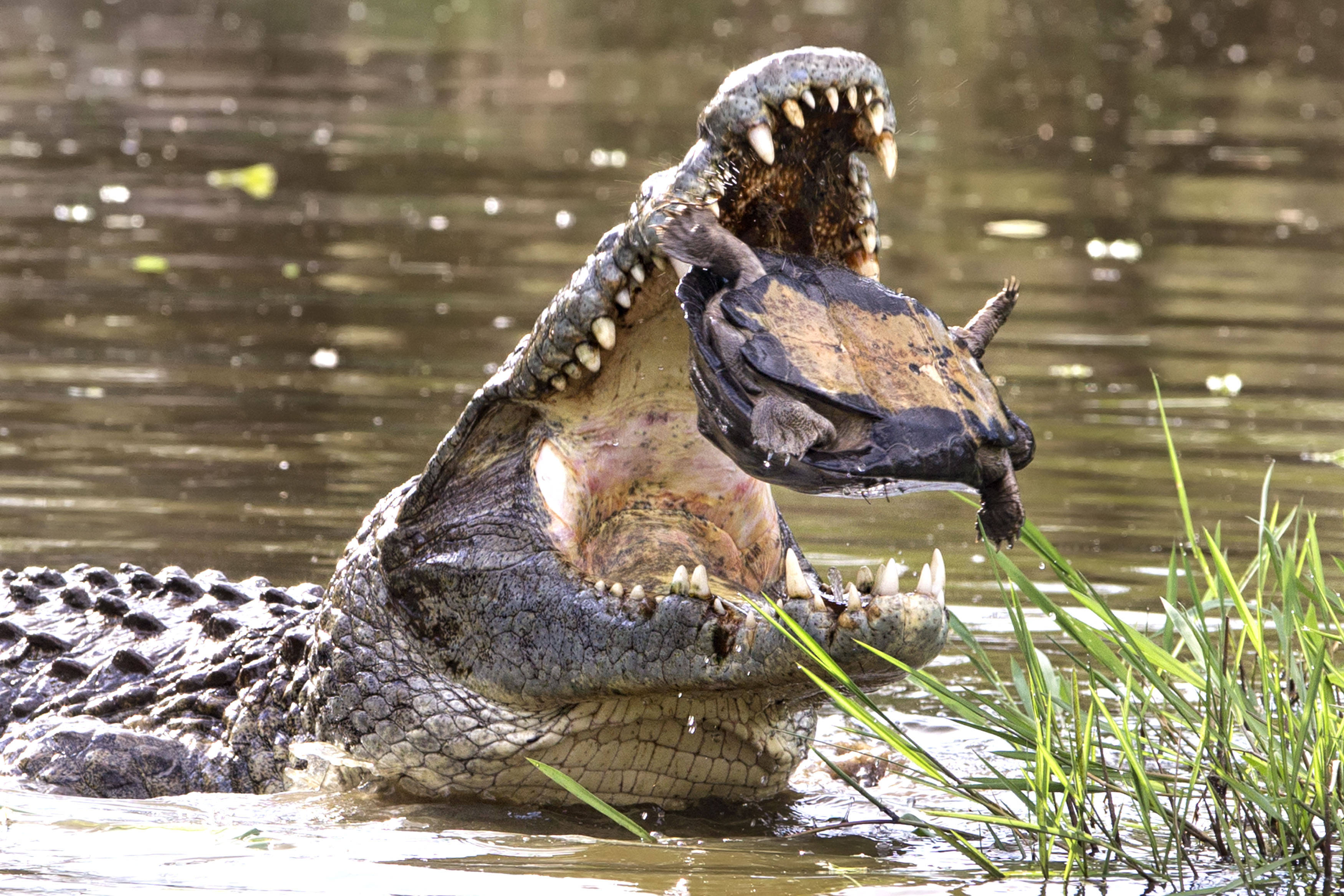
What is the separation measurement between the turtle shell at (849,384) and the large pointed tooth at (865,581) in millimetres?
213

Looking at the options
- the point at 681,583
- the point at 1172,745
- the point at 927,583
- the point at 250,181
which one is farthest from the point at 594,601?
the point at 250,181

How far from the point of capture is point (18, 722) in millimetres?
4133

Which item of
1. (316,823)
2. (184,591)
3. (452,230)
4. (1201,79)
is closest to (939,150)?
(452,230)

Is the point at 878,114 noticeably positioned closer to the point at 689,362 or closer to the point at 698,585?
the point at 689,362

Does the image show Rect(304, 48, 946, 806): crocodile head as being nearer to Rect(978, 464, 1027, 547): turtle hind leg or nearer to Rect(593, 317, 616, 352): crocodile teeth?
Rect(593, 317, 616, 352): crocodile teeth

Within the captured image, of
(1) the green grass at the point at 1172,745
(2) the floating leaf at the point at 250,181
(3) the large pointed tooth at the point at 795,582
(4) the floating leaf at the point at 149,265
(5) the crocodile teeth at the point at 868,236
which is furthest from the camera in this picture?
(2) the floating leaf at the point at 250,181

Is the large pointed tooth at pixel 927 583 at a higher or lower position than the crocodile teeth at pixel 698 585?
higher

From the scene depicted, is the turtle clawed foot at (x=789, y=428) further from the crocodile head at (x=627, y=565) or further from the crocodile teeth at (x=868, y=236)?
the crocodile teeth at (x=868, y=236)

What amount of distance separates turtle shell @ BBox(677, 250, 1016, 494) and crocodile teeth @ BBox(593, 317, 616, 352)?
0.17 metres

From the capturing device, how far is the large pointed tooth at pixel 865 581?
3.17 m

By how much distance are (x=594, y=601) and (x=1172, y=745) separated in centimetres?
102

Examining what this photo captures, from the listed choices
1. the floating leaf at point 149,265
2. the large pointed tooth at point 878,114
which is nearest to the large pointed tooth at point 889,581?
the large pointed tooth at point 878,114

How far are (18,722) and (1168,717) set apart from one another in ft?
7.96

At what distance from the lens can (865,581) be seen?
319cm
